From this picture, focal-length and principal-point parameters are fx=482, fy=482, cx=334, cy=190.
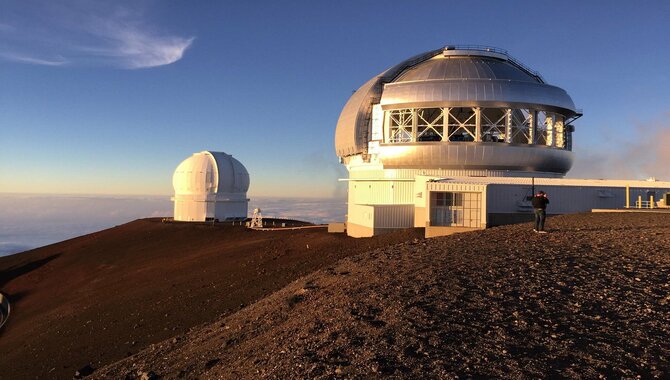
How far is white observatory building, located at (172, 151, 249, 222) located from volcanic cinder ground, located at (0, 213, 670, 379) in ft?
77.2

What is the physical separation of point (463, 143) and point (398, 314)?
62.0 ft

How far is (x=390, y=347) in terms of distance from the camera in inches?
244

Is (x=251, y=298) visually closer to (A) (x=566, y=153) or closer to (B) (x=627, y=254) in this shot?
(B) (x=627, y=254)

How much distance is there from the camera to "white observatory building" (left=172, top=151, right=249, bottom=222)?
4386cm

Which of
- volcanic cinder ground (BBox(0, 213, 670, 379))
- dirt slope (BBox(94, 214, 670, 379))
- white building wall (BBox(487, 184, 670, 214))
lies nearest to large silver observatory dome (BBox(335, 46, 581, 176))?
white building wall (BBox(487, 184, 670, 214))

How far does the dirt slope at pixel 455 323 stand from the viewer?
577 centimetres

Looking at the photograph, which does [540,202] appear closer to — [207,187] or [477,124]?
[477,124]

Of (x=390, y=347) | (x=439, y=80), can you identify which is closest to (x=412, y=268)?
(x=390, y=347)

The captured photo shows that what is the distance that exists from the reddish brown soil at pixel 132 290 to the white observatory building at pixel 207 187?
11.1 metres

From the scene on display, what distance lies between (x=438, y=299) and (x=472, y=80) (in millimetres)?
19629

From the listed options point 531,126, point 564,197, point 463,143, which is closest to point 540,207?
point 564,197

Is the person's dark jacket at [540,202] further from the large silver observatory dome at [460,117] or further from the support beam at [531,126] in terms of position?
the support beam at [531,126]

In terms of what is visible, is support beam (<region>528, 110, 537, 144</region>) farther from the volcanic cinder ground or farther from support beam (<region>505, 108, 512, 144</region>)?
the volcanic cinder ground

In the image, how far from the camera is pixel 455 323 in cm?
693
